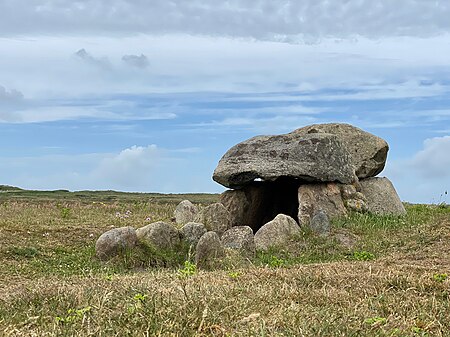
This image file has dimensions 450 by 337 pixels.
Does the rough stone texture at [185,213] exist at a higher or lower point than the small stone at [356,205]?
lower

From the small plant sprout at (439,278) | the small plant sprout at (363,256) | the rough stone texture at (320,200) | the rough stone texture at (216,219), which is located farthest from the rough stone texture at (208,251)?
the small plant sprout at (439,278)

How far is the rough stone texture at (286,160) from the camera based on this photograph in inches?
712

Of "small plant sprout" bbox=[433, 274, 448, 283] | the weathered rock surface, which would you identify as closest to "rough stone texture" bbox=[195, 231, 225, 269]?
"small plant sprout" bbox=[433, 274, 448, 283]

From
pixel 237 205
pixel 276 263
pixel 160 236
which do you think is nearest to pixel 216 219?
pixel 237 205

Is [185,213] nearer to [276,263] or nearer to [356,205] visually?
[356,205]

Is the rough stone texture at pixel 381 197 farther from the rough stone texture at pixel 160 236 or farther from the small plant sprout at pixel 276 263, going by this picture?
the rough stone texture at pixel 160 236

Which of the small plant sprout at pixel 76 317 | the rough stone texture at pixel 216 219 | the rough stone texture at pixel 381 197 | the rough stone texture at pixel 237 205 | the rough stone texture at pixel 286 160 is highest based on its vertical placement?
the rough stone texture at pixel 286 160

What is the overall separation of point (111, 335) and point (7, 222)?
13859mm

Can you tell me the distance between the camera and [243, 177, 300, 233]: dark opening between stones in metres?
19.4

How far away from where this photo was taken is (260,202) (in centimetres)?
1977

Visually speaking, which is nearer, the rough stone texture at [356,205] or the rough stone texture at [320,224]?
the rough stone texture at [320,224]

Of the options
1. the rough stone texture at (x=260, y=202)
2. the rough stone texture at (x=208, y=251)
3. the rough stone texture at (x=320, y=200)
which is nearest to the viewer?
the rough stone texture at (x=208, y=251)

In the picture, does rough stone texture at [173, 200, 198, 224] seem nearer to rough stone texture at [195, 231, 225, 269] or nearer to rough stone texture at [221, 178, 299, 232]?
rough stone texture at [221, 178, 299, 232]

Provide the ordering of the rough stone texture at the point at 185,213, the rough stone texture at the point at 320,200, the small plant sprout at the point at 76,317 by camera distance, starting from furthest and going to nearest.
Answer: the rough stone texture at the point at 185,213, the rough stone texture at the point at 320,200, the small plant sprout at the point at 76,317
